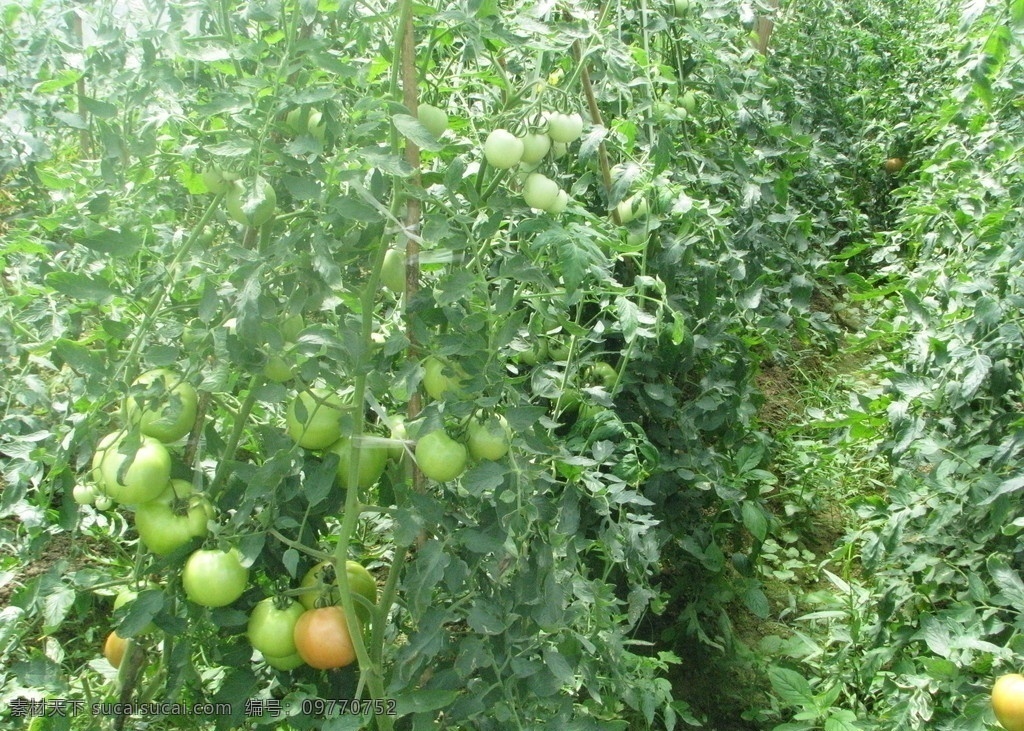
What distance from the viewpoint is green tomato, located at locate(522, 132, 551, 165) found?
122 centimetres

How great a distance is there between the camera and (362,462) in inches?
47.9

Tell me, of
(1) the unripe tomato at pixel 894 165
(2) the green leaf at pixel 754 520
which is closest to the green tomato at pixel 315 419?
(2) the green leaf at pixel 754 520

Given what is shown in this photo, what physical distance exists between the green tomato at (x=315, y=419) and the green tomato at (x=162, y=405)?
0.42ft

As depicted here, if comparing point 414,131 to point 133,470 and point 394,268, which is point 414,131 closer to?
point 394,268

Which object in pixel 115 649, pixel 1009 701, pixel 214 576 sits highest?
pixel 214 576

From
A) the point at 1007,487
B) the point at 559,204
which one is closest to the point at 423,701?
the point at 559,204

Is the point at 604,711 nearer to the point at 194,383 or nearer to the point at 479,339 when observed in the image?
the point at 479,339

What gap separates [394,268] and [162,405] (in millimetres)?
343

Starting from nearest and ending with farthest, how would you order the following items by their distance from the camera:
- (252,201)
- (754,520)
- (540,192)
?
(252,201)
(540,192)
(754,520)

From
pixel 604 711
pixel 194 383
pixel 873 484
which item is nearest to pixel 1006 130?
pixel 873 484

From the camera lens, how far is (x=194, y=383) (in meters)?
1.12

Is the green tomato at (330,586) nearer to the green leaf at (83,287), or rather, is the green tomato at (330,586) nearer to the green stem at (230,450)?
the green stem at (230,450)

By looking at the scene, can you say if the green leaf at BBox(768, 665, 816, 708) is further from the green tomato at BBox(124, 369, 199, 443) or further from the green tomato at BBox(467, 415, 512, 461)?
the green tomato at BBox(124, 369, 199, 443)

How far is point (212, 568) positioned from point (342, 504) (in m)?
0.23
